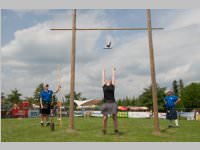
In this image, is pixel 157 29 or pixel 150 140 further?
pixel 157 29

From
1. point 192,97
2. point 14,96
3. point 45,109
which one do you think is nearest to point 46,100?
point 45,109

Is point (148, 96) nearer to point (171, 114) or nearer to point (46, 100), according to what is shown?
point (171, 114)

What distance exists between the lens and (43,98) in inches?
591

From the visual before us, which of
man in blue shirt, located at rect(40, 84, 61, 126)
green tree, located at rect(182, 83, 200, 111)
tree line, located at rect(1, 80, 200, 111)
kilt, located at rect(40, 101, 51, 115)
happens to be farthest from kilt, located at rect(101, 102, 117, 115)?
green tree, located at rect(182, 83, 200, 111)

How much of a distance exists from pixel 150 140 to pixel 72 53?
4.66m

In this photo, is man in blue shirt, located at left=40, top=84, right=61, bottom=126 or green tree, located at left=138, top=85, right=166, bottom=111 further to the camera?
green tree, located at left=138, top=85, right=166, bottom=111

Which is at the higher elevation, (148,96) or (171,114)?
(148,96)

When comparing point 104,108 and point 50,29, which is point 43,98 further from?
point 104,108

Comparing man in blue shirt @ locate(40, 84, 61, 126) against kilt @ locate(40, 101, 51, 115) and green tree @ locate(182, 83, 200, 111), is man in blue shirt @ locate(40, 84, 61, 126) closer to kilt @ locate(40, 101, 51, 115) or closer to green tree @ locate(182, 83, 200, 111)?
kilt @ locate(40, 101, 51, 115)

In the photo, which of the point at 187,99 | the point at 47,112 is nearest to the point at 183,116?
the point at 47,112

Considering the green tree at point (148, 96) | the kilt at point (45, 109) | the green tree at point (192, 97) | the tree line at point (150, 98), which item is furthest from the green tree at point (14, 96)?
the kilt at point (45, 109)

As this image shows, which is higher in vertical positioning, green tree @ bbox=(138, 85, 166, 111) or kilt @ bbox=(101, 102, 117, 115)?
green tree @ bbox=(138, 85, 166, 111)

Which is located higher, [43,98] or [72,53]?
[72,53]

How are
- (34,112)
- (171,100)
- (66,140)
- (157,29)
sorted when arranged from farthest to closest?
(34,112) → (171,100) → (157,29) → (66,140)
